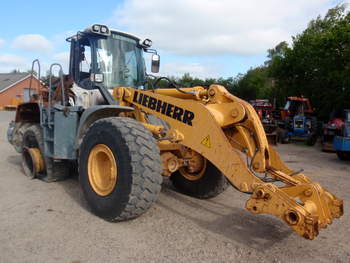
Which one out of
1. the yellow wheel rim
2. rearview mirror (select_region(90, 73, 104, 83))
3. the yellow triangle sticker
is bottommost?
the yellow wheel rim

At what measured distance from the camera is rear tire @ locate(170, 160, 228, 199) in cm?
512

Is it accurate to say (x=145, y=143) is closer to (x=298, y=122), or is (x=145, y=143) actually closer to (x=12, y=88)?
(x=298, y=122)

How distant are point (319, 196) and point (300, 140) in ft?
46.4

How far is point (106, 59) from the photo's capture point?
5504 mm

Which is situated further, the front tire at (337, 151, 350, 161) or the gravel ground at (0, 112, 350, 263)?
the front tire at (337, 151, 350, 161)

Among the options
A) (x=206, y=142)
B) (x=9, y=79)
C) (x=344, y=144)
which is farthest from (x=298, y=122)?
(x=9, y=79)

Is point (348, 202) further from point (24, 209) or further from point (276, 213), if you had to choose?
point (24, 209)

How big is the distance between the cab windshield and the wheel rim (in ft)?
5.74

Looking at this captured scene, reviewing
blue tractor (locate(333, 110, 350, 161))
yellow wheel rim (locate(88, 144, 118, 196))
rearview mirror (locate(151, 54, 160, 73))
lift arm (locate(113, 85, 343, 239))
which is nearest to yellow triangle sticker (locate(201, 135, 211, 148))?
lift arm (locate(113, 85, 343, 239))

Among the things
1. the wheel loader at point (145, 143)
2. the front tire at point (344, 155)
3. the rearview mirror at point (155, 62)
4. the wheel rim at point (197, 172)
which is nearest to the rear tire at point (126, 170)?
the wheel loader at point (145, 143)

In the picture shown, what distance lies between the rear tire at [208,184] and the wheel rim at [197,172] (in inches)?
1.3

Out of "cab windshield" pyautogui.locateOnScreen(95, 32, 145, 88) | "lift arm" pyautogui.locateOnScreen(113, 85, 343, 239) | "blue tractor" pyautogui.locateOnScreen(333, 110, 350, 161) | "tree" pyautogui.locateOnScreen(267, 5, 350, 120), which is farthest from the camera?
"tree" pyautogui.locateOnScreen(267, 5, 350, 120)

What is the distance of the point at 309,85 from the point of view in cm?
1898

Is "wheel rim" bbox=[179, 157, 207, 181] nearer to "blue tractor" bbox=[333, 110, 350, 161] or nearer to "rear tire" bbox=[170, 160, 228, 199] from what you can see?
"rear tire" bbox=[170, 160, 228, 199]
